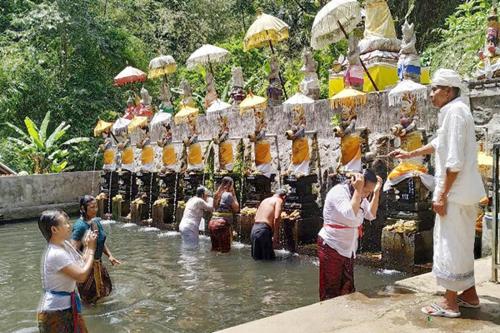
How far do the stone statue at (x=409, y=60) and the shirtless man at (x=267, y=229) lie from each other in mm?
3152

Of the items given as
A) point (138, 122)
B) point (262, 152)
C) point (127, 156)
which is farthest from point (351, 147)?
point (127, 156)

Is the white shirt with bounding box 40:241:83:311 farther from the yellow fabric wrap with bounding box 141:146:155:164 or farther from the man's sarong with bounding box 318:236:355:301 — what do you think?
the yellow fabric wrap with bounding box 141:146:155:164

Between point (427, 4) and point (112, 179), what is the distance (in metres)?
12.9

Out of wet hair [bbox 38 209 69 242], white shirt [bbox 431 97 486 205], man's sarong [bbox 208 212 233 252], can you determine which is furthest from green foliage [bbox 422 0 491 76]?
wet hair [bbox 38 209 69 242]

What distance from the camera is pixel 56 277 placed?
3832 mm

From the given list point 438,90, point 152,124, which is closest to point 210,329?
point 438,90

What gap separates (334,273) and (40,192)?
589 inches

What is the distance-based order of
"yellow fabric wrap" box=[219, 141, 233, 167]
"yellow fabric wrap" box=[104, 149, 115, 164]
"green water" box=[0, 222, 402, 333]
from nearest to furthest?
"green water" box=[0, 222, 402, 333] → "yellow fabric wrap" box=[219, 141, 233, 167] → "yellow fabric wrap" box=[104, 149, 115, 164]

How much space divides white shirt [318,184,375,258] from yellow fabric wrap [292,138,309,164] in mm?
5131

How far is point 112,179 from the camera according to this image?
1708cm

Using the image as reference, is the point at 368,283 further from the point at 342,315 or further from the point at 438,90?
the point at 438,90

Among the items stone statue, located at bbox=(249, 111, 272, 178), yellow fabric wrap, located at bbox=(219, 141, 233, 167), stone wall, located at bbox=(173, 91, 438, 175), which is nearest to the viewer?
stone wall, located at bbox=(173, 91, 438, 175)

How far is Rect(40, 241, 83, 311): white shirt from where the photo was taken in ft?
12.5

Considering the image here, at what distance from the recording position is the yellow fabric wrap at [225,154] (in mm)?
12180
